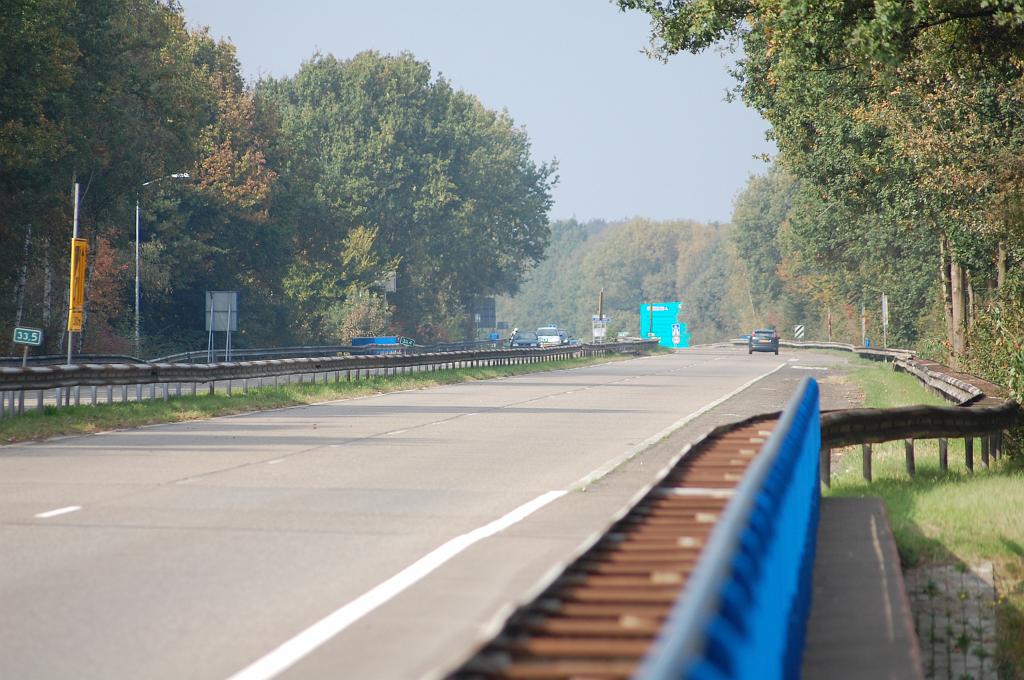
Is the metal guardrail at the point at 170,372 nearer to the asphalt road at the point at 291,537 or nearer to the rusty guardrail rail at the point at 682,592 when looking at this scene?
the asphalt road at the point at 291,537

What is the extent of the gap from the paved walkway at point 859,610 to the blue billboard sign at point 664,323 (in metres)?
103

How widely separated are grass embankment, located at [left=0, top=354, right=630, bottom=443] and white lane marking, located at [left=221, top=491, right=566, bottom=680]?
494 inches

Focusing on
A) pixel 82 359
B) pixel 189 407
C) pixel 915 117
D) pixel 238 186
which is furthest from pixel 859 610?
pixel 238 186

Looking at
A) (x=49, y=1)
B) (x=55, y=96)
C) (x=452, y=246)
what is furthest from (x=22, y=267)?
(x=452, y=246)

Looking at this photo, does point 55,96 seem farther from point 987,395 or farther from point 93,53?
point 987,395

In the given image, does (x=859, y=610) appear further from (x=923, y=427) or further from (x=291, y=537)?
(x=923, y=427)

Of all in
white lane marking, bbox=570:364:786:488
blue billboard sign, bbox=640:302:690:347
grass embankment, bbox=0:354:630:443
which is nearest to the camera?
white lane marking, bbox=570:364:786:488

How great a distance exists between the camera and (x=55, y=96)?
51219mm

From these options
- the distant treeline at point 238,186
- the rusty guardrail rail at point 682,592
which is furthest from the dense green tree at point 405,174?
the rusty guardrail rail at point 682,592

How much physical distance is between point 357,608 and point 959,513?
20.9ft

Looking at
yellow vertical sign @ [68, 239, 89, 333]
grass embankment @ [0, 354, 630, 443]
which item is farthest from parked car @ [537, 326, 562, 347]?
yellow vertical sign @ [68, 239, 89, 333]

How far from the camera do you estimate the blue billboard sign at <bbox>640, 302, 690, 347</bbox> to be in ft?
373

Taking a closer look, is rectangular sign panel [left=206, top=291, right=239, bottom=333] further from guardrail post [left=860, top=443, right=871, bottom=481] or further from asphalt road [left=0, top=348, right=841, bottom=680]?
guardrail post [left=860, top=443, right=871, bottom=481]

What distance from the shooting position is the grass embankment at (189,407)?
24.4m
